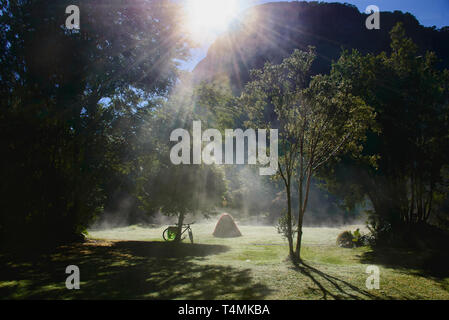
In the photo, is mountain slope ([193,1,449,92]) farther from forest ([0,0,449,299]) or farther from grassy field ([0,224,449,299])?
grassy field ([0,224,449,299])

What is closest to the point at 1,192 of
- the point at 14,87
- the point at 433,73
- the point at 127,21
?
the point at 14,87

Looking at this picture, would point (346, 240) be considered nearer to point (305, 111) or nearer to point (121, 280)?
point (305, 111)

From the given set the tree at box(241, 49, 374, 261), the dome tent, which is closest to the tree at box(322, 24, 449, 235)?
the tree at box(241, 49, 374, 261)

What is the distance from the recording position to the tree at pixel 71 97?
33.3 feet

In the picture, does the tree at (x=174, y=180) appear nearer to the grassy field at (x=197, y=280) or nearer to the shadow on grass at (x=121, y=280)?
the grassy field at (x=197, y=280)

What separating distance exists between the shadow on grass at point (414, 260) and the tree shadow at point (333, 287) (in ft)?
13.1

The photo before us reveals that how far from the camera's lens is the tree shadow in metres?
6.33

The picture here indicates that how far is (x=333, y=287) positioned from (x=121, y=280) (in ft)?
18.3

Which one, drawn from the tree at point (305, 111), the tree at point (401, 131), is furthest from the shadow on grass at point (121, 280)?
the tree at point (401, 131)

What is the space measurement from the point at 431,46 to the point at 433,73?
289ft

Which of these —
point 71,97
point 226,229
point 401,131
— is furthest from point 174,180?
point 401,131

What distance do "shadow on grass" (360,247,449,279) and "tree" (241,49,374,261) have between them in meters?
4.34
